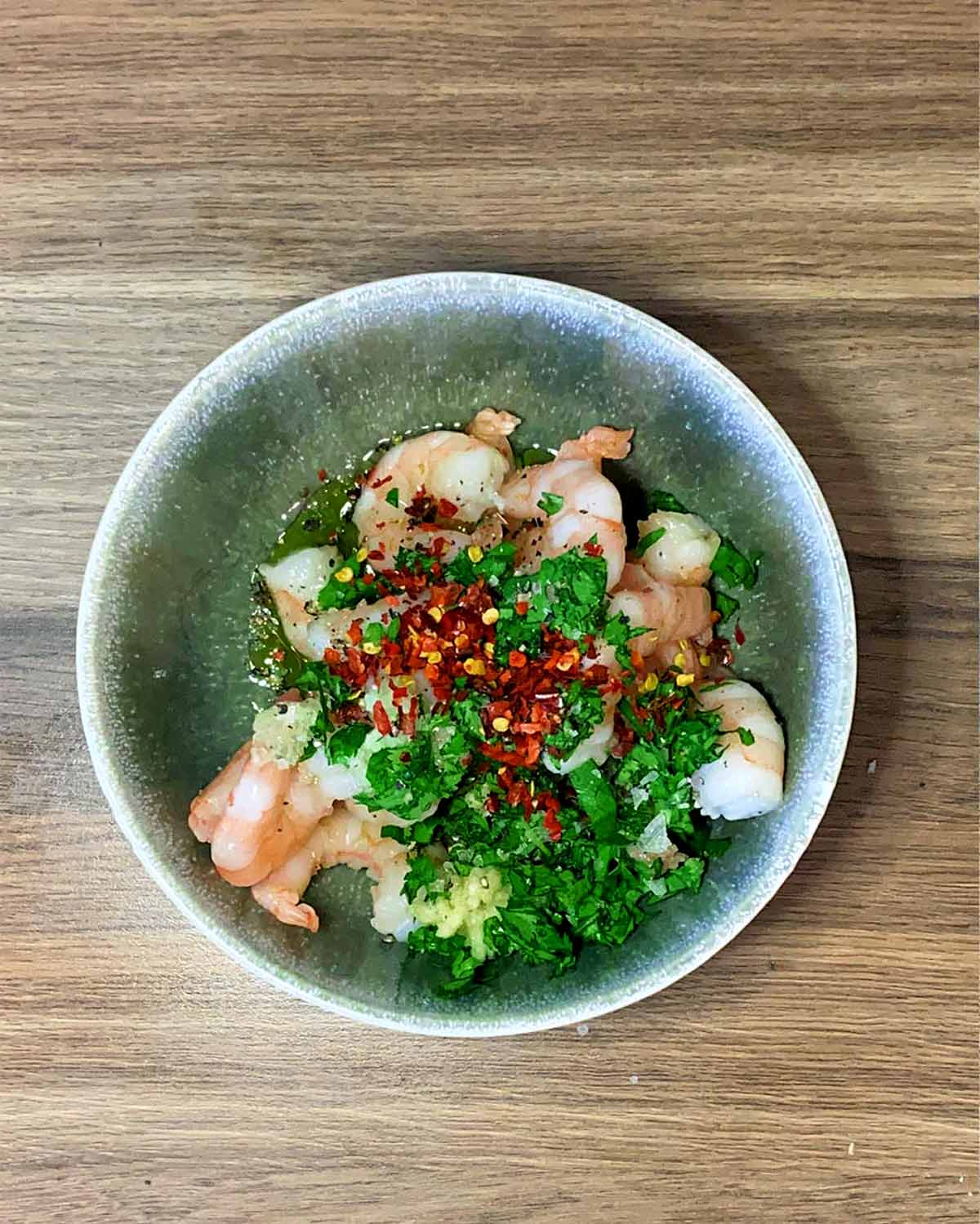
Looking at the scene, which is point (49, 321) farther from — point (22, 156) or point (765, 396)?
point (765, 396)

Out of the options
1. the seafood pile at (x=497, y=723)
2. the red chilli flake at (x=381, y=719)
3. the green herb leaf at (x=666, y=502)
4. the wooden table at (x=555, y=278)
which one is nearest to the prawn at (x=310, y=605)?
the seafood pile at (x=497, y=723)

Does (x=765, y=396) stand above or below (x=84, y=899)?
above

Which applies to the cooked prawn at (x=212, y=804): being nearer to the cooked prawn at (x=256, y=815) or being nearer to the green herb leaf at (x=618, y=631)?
the cooked prawn at (x=256, y=815)

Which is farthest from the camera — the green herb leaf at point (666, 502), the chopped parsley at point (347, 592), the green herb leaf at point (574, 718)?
the green herb leaf at point (666, 502)

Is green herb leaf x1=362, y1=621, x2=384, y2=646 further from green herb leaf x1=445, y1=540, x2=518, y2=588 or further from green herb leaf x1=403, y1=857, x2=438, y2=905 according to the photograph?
green herb leaf x1=403, y1=857, x2=438, y2=905

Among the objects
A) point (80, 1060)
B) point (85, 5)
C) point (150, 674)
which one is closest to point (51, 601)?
point (150, 674)

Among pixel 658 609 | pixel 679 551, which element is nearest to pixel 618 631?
pixel 658 609
